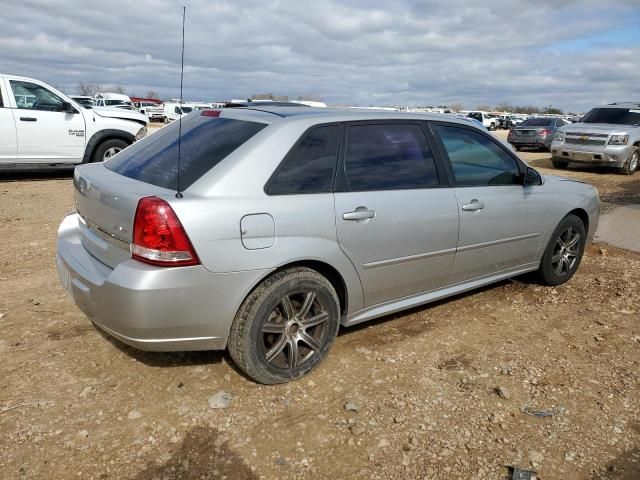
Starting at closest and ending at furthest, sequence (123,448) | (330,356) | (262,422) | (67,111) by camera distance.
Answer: (123,448), (262,422), (330,356), (67,111)

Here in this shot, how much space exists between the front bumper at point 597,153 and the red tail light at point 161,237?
1346cm

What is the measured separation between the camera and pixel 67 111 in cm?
965

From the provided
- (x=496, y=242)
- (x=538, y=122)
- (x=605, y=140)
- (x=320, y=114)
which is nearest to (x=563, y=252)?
(x=496, y=242)

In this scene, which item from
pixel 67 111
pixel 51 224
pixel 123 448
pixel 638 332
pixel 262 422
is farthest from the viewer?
pixel 67 111

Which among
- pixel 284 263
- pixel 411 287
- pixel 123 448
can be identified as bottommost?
pixel 123 448

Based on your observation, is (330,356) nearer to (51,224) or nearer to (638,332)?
(638,332)

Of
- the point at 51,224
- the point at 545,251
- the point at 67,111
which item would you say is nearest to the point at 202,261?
the point at 545,251

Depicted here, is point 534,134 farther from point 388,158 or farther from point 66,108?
point 388,158

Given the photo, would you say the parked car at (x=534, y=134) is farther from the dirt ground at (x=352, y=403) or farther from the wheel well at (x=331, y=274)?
the wheel well at (x=331, y=274)

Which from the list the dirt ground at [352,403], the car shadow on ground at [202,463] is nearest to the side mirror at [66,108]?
the dirt ground at [352,403]

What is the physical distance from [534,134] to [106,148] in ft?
55.1

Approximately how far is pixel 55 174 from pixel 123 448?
31.8 ft

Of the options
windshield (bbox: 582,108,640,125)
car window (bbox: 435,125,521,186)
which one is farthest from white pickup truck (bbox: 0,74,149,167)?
windshield (bbox: 582,108,640,125)

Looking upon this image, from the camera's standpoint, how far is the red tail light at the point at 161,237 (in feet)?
8.74
